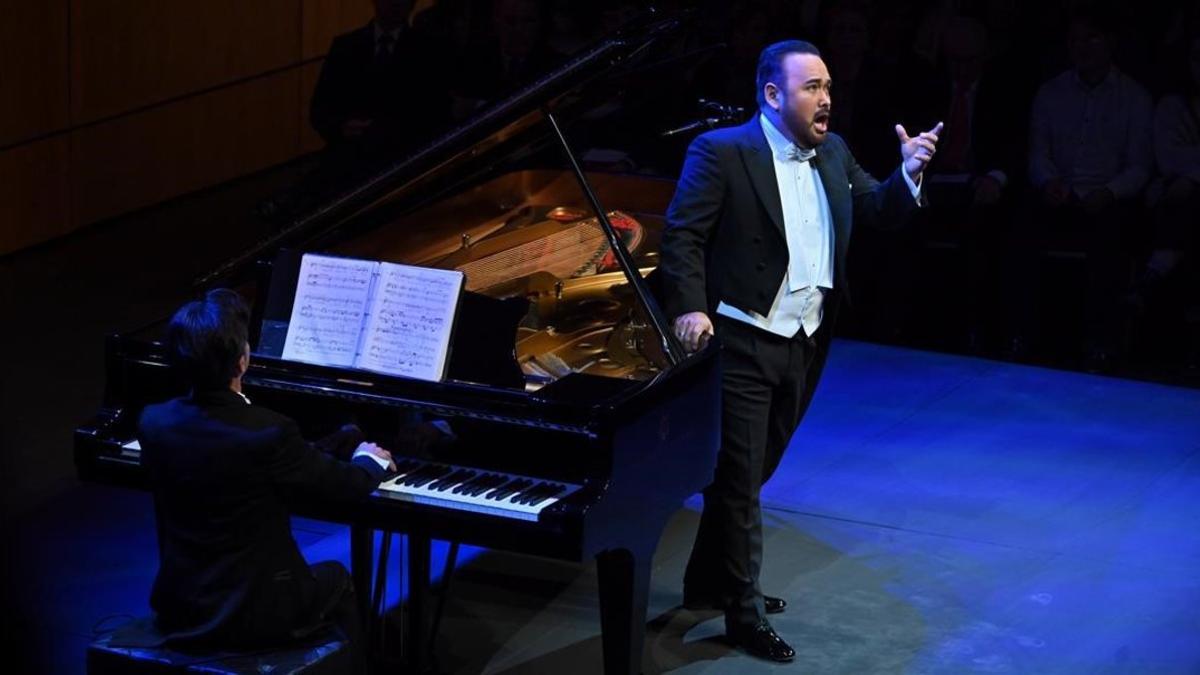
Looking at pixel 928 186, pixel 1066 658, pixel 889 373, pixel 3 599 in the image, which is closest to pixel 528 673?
pixel 1066 658

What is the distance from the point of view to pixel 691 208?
4.64 metres

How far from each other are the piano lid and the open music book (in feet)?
0.90

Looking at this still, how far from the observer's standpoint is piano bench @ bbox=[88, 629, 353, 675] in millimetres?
3539

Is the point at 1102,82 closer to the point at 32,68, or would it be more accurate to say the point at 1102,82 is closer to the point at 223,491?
the point at 32,68

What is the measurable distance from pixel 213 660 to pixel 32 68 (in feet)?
18.6

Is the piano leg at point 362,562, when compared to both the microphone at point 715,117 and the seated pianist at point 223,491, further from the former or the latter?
the microphone at point 715,117

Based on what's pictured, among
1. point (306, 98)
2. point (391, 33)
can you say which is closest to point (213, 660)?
point (391, 33)

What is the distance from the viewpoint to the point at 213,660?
356cm

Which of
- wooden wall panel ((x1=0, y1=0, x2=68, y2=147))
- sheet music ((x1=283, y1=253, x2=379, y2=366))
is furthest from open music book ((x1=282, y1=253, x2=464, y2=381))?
wooden wall panel ((x1=0, y1=0, x2=68, y2=147))

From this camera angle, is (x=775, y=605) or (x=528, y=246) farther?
(x=528, y=246)

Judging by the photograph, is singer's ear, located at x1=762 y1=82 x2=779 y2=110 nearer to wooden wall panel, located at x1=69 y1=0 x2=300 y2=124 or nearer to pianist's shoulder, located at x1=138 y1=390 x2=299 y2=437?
pianist's shoulder, located at x1=138 y1=390 x2=299 y2=437

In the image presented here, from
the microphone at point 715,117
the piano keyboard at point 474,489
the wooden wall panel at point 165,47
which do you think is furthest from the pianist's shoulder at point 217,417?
the wooden wall panel at point 165,47

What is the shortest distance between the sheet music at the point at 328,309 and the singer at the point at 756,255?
0.81 m

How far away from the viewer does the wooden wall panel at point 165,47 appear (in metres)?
8.95
